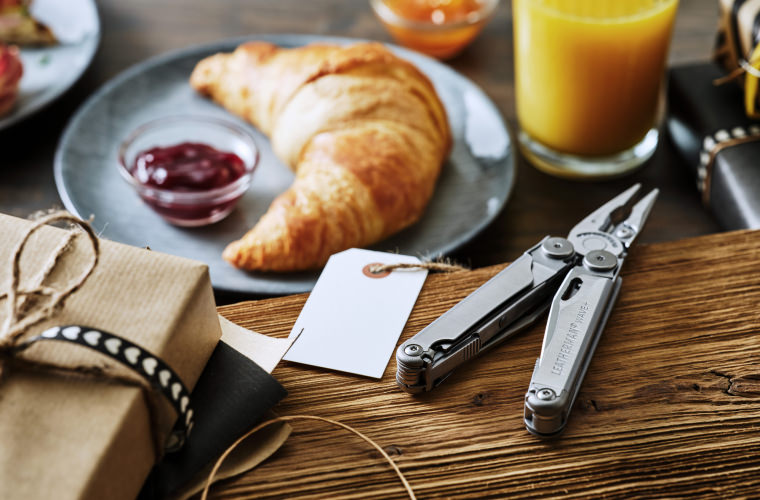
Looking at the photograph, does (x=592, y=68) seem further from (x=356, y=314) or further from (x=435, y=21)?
(x=356, y=314)

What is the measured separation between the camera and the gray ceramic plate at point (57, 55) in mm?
1223

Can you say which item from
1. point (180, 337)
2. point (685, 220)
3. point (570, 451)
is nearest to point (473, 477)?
point (570, 451)

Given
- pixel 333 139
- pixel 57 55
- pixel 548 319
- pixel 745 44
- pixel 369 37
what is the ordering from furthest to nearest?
1. pixel 369 37
2. pixel 57 55
3. pixel 333 139
4. pixel 745 44
5. pixel 548 319

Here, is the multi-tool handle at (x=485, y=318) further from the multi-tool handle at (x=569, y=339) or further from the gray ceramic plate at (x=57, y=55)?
the gray ceramic plate at (x=57, y=55)

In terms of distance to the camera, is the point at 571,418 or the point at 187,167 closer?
the point at 571,418

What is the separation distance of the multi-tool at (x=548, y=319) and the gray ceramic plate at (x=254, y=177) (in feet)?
1.08

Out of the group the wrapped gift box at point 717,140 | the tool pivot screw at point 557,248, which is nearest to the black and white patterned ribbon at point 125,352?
the tool pivot screw at point 557,248

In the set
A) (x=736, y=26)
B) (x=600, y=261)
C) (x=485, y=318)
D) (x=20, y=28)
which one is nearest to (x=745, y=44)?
(x=736, y=26)

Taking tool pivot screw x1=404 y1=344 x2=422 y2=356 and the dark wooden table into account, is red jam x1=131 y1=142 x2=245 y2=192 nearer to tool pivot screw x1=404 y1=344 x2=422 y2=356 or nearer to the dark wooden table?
the dark wooden table

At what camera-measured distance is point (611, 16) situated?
3.36 feet

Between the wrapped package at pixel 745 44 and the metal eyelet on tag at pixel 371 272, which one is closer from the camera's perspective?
the metal eyelet on tag at pixel 371 272

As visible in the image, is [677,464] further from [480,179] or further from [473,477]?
[480,179]

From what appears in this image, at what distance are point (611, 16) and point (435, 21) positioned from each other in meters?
0.41

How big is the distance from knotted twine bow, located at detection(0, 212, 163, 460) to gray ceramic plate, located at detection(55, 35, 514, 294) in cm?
43
